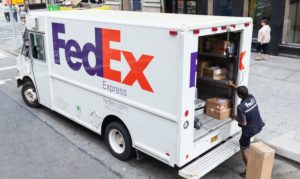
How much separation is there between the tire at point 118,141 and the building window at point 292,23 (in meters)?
10.1

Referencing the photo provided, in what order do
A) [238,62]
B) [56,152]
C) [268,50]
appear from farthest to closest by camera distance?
[268,50]
[56,152]
[238,62]

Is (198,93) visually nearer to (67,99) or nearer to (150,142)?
(150,142)

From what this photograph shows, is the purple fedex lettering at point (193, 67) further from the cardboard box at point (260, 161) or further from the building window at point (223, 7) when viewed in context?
the building window at point (223, 7)

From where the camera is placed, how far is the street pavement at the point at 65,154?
20.3 ft

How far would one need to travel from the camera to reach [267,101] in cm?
925

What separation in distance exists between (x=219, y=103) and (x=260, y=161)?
137 cm

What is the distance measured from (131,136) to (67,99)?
2.33 meters

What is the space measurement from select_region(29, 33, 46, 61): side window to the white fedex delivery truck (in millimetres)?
87

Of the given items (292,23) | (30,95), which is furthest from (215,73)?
(292,23)

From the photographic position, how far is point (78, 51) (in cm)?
690

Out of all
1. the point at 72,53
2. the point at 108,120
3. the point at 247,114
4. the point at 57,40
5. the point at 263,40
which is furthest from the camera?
the point at 263,40

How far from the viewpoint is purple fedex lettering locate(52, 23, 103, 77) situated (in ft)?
20.9

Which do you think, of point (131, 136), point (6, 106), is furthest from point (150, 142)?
point (6, 106)

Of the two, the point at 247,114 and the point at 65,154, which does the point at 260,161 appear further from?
the point at 65,154
